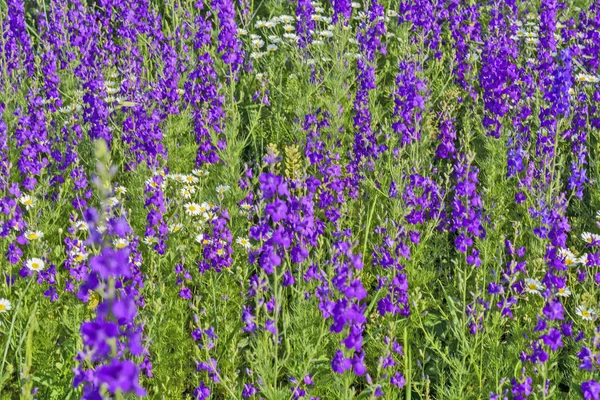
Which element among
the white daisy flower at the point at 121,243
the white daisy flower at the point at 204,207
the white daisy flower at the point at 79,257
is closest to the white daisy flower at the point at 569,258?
the white daisy flower at the point at 204,207

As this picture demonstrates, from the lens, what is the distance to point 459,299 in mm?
3832

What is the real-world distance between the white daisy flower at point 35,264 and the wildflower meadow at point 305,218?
21mm

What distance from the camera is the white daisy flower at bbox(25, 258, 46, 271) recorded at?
3652mm

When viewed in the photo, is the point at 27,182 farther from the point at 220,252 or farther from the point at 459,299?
the point at 459,299

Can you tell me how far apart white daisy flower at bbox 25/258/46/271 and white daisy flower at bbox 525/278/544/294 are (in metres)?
2.36

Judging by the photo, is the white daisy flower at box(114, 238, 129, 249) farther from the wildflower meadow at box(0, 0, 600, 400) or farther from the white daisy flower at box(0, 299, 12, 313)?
the white daisy flower at box(0, 299, 12, 313)

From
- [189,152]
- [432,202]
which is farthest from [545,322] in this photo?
[189,152]

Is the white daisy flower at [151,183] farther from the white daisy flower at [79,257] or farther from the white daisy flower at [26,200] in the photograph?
the white daisy flower at [26,200]

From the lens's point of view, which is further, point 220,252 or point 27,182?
point 27,182

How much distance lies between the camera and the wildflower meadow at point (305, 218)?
2.88 meters

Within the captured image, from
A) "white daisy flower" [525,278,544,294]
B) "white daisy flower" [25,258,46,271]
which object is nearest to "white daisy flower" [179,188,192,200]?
"white daisy flower" [25,258,46,271]

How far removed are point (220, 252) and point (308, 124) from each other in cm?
127

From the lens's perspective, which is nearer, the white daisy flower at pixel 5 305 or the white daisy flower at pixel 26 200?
the white daisy flower at pixel 5 305

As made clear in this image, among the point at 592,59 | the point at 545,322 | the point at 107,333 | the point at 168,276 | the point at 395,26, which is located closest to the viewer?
the point at 107,333
